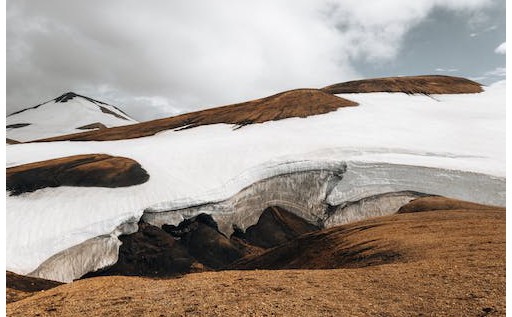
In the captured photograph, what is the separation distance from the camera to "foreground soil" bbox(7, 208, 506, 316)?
807cm

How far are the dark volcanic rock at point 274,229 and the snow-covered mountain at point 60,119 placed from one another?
107464mm

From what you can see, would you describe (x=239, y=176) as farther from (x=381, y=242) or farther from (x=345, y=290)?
(x=345, y=290)

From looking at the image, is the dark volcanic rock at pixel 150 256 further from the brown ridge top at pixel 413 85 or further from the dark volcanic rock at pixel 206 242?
the brown ridge top at pixel 413 85

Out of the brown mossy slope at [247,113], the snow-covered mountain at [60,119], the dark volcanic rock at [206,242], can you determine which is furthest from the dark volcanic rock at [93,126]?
the dark volcanic rock at [206,242]

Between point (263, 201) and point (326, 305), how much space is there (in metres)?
20.4

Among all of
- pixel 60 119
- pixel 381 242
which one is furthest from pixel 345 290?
pixel 60 119

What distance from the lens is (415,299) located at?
8.40 m

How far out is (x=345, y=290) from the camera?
9.34 metres

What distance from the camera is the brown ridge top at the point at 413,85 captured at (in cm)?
5522

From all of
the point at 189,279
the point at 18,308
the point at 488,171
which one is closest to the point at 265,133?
the point at 488,171

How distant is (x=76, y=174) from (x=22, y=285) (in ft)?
40.5

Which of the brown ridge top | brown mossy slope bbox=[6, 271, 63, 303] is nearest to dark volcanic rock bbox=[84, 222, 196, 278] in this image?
brown mossy slope bbox=[6, 271, 63, 303]

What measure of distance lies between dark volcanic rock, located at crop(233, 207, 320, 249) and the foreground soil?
12.9 m

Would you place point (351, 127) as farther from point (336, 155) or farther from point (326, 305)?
point (326, 305)
